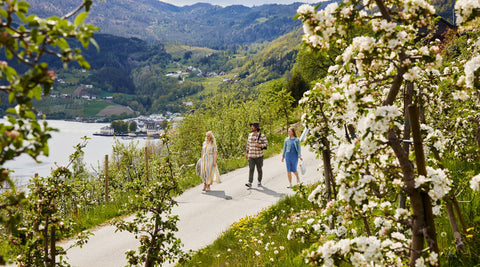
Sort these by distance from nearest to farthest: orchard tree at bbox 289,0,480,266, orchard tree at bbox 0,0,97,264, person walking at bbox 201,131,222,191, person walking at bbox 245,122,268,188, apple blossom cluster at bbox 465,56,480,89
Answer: orchard tree at bbox 0,0,97,264, apple blossom cluster at bbox 465,56,480,89, orchard tree at bbox 289,0,480,266, person walking at bbox 245,122,268,188, person walking at bbox 201,131,222,191

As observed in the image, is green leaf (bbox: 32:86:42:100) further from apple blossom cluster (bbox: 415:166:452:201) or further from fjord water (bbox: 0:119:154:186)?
apple blossom cluster (bbox: 415:166:452:201)

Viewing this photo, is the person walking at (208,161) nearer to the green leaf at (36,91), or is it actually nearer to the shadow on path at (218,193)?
the shadow on path at (218,193)

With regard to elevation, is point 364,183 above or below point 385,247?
above

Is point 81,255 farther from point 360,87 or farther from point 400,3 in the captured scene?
point 400,3

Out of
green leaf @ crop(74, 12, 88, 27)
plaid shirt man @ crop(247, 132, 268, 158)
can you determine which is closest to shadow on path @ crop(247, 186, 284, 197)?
plaid shirt man @ crop(247, 132, 268, 158)

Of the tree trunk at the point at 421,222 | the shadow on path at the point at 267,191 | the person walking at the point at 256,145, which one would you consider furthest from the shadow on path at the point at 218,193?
Answer: the tree trunk at the point at 421,222

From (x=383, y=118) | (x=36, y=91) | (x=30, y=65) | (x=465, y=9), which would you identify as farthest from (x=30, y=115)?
(x=465, y=9)

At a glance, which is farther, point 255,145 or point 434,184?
point 255,145

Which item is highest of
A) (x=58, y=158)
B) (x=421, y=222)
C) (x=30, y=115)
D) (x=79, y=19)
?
(x=79, y=19)

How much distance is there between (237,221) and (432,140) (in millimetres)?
6637

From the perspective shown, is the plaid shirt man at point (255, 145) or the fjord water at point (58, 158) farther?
the plaid shirt man at point (255, 145)

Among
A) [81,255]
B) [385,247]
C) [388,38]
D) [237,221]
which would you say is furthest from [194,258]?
[388,38]

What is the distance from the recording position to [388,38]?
2.70 m

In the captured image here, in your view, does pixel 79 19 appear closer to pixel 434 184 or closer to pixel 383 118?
pixel 383 118
